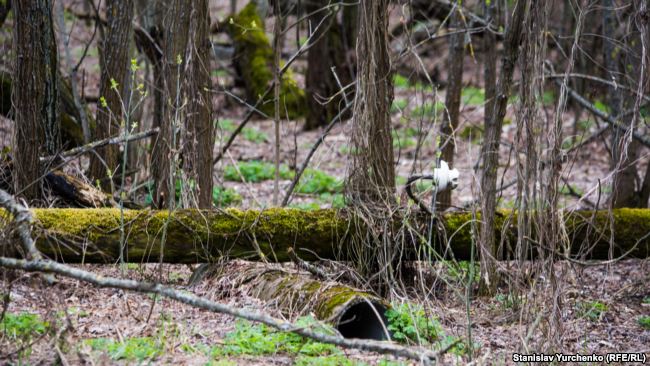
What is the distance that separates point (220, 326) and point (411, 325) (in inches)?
56.2

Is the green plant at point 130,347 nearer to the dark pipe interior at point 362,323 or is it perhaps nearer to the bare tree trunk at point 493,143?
the dark pipe interior at point 362,323

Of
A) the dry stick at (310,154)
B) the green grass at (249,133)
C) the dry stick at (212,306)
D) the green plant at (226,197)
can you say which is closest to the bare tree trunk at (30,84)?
the dry stick at (310,154)

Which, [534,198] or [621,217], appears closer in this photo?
[534,198]

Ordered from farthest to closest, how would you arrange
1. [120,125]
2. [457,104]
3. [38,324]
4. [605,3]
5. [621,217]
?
[605,3] → [457,104] → [120,125] → [621,217] → [38,324]

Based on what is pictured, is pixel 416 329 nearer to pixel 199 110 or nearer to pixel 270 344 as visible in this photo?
pixel 270 344

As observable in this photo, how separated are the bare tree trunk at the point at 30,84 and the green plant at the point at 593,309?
202 inches

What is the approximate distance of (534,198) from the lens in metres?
5.22

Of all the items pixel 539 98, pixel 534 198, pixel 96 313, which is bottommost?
pixel 96 313

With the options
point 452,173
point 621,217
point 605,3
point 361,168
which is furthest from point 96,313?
point 605,3

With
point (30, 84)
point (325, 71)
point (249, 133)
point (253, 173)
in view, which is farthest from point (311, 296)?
point (325, 71)

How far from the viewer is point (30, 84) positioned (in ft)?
23.1

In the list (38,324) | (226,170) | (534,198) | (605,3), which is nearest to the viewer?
(38,324)

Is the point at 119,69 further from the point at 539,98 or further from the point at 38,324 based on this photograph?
the point at 539,98

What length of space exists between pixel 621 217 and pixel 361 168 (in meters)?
2.69
